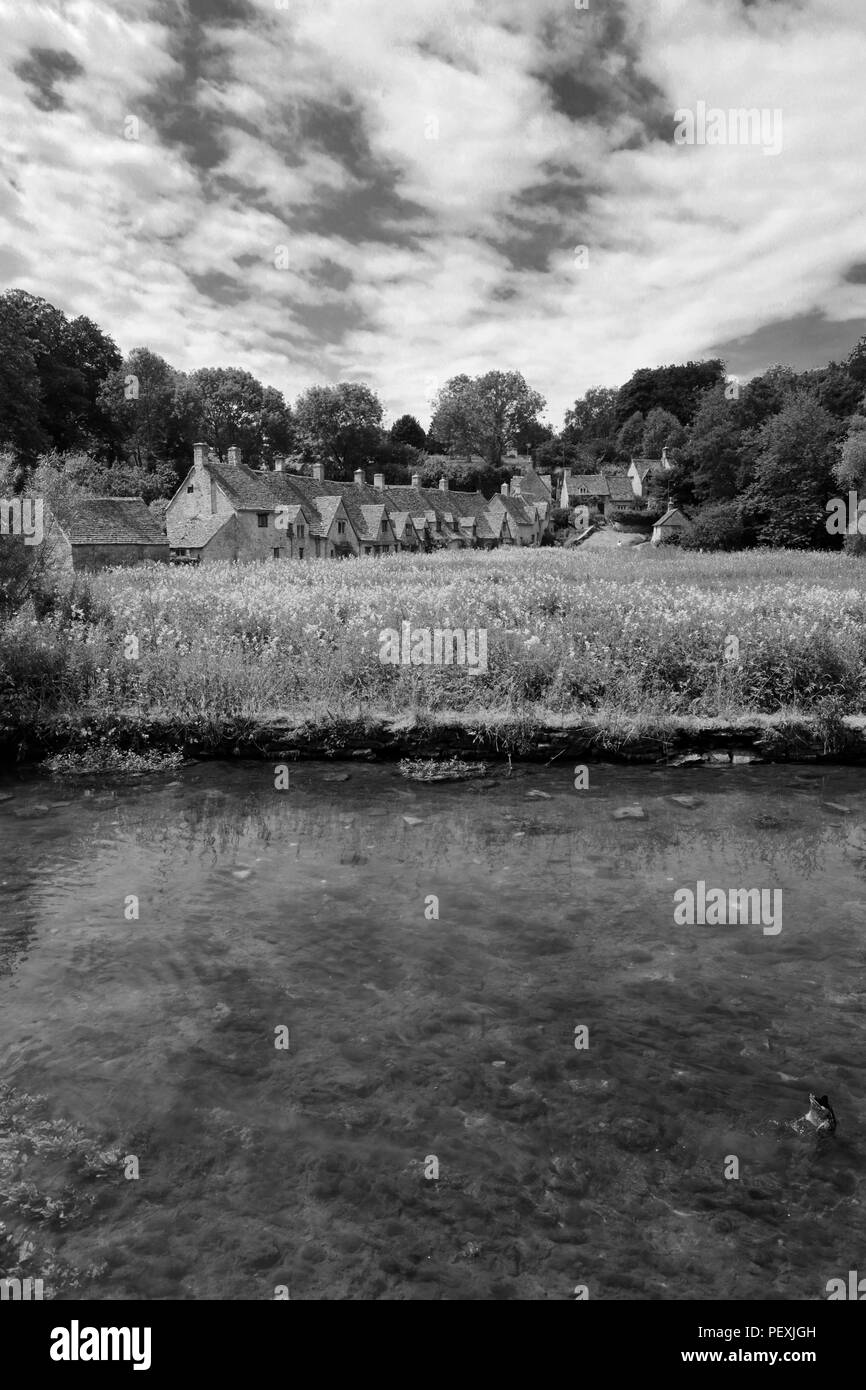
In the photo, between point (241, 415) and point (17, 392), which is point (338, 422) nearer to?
point (241, 415)

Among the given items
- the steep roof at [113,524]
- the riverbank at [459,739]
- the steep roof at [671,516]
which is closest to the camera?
the riverbank at [459,739]

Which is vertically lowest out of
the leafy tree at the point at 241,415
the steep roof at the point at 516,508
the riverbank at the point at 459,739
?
the riverbank at the point at 459,739

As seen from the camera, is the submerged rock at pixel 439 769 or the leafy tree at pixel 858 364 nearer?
the submerged rock at pixel 439 769

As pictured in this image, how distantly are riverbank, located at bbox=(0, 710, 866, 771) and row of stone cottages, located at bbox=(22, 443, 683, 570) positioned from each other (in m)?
21.4

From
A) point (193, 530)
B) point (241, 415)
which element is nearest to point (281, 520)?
point (193, 530)

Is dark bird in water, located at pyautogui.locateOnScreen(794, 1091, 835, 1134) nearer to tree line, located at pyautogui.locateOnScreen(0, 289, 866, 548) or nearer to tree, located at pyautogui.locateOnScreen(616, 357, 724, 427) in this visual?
tree line, located at pyautogui.locateOnScreen(0, 289, 866, 548)

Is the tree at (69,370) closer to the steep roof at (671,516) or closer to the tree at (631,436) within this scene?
the steep roof at (671,516)

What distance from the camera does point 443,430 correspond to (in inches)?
5640

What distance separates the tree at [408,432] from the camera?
141500 mm

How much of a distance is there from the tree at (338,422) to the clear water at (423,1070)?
365ft

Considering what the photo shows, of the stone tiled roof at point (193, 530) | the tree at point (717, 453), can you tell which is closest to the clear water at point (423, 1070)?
the stone tiled roof at point (193, 530)

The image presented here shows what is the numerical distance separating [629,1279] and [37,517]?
58.5ft

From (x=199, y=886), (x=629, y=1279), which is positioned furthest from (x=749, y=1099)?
(x=199, y=886)
